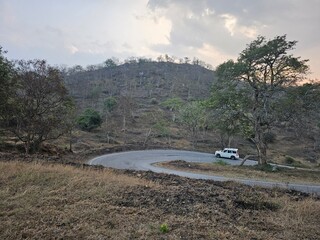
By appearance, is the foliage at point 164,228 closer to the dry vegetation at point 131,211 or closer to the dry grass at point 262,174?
the dry vegetation at point 131,211

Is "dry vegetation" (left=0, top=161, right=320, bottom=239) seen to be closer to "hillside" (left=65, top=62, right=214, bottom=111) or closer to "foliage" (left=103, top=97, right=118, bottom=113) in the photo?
"foliage" (left=103, top=97, right=118, bottom=113)

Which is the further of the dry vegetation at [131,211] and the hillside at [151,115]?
the hillside at [151,115]

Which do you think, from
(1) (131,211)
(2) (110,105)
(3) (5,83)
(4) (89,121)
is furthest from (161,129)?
(1) (131,211)

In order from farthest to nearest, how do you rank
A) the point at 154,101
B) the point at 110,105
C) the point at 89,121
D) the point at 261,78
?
1. the point at 154,101
2. the point at 110,105
3. the point at 89,121
4. the point at 261,78

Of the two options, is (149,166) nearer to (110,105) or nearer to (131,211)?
(131,211)

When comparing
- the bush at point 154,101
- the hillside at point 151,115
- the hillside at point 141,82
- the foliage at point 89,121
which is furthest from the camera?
the bush at point 154,101

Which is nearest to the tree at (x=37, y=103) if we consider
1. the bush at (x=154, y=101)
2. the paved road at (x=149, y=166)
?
the paved road at (x=149, y=166)

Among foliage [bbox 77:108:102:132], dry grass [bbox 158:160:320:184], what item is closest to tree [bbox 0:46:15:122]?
dry grass [bbox 158:160:320:184]

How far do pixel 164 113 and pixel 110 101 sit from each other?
18432 mm

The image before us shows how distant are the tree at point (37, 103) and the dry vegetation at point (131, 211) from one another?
14.2 m

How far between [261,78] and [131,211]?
77.5 ft

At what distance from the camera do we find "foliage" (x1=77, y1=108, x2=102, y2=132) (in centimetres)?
5625

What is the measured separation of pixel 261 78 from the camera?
27.7 m

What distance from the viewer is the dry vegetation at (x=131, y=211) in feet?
19.6
